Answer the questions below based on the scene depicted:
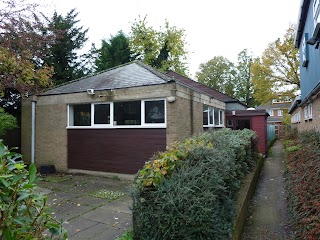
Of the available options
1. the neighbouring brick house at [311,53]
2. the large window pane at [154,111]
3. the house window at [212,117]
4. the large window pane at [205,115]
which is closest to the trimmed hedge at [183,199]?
the large window pane at [154,111]

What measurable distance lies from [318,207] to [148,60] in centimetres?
2799

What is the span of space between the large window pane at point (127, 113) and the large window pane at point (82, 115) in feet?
4.42

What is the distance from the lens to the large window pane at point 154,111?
8.17m

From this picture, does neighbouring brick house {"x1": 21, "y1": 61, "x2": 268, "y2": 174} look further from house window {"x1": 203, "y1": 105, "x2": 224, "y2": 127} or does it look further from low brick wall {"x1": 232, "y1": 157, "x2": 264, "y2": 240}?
low brick wall {"x1": 232, "y1": 157, "x2": 264, "y2": 240}

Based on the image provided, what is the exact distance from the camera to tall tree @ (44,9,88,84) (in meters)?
17.5

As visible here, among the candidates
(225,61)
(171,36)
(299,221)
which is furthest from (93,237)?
(225,61)

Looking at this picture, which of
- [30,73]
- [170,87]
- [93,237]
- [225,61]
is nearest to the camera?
[93,237]

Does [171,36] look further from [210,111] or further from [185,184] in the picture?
[185,184]

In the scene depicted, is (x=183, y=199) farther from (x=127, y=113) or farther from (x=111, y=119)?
(x=111, y=119)

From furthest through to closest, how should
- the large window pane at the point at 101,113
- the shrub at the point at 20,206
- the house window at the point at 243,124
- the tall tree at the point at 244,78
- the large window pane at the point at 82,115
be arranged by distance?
the tall tree at the point at 244,78 < the house window at the point at 243,124 < the large window pane at the point at 82,115 < the large window pane at the point at 101,113 < the shrub at the point at 20,206

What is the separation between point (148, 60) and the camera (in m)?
29.3

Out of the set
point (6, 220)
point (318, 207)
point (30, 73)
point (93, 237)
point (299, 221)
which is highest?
point (30, 73)

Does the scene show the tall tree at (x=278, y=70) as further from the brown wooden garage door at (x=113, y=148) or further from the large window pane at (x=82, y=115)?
the large window pane at (x=82, y=115)

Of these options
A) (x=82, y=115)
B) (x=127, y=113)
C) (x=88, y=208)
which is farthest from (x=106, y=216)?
(x=82, y=115)
